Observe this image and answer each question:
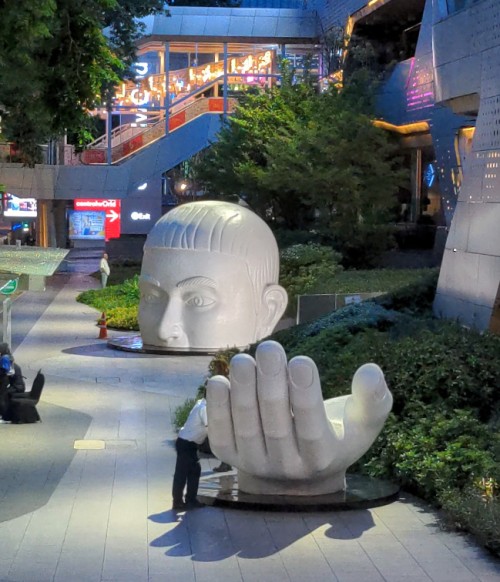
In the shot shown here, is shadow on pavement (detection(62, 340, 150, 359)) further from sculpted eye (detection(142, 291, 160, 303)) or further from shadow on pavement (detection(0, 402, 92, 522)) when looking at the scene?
shadow on pavement (detection(0, 402, 92, 522))

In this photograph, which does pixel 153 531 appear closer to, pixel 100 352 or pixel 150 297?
pixel 150 297

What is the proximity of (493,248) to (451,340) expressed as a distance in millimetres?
2348

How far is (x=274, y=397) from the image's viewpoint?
1101 centimetres

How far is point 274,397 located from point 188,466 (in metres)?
1.45

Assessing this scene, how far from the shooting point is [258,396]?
11.1m

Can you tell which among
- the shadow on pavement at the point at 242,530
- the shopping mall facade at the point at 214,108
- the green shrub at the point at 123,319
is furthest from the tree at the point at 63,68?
the shopping mall facade at the point at 214,108

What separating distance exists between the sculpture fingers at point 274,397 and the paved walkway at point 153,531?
0.81 meters

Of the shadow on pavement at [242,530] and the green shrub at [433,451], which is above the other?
the green shrub at [433,451]

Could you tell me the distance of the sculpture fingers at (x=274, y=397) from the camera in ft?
36.0

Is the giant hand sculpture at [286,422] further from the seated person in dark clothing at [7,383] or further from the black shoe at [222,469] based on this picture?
the seated person in dark clothing at [7,383]

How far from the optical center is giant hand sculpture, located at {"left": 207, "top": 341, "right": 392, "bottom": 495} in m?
11.0

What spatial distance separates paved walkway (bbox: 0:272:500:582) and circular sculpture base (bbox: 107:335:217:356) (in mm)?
7457

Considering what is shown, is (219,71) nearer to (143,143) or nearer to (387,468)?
(143,143)

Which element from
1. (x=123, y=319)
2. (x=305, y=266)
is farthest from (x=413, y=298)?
(x=123, y=319)
